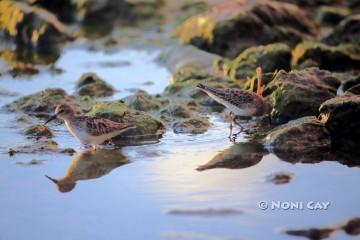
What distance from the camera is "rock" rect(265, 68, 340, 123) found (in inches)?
491

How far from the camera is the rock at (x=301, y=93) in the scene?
12461 mm

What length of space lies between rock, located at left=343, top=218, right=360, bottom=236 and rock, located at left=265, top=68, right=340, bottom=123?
15.0ft

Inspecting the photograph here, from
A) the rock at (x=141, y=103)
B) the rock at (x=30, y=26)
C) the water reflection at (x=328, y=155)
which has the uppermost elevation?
the rock at (x=30, y=26)

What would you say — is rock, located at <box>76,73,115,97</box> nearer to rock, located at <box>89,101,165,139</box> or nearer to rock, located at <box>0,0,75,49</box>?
rock, located at <box>89,101,165,139</box>

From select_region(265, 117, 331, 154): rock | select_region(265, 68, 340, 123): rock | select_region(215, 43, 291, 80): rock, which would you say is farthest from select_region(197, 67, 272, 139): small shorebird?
select_region(215, 43, 291, 80): rock

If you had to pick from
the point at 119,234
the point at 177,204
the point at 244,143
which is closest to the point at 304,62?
the point at 244,143

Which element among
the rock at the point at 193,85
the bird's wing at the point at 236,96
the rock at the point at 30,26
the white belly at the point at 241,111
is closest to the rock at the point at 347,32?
the rock at the point at 193,85

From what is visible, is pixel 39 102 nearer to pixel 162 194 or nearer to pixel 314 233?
pixel 162 194

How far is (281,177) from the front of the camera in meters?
9.59

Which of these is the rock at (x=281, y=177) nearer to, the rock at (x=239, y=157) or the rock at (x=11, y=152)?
the rock at (x=239, y=157)

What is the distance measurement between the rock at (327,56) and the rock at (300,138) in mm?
5376

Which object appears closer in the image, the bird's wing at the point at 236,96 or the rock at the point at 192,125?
the rock at the point at 192,125

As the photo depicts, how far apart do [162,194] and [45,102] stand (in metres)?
5.64

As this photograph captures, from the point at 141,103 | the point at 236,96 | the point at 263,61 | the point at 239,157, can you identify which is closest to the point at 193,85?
the point at 263,61
